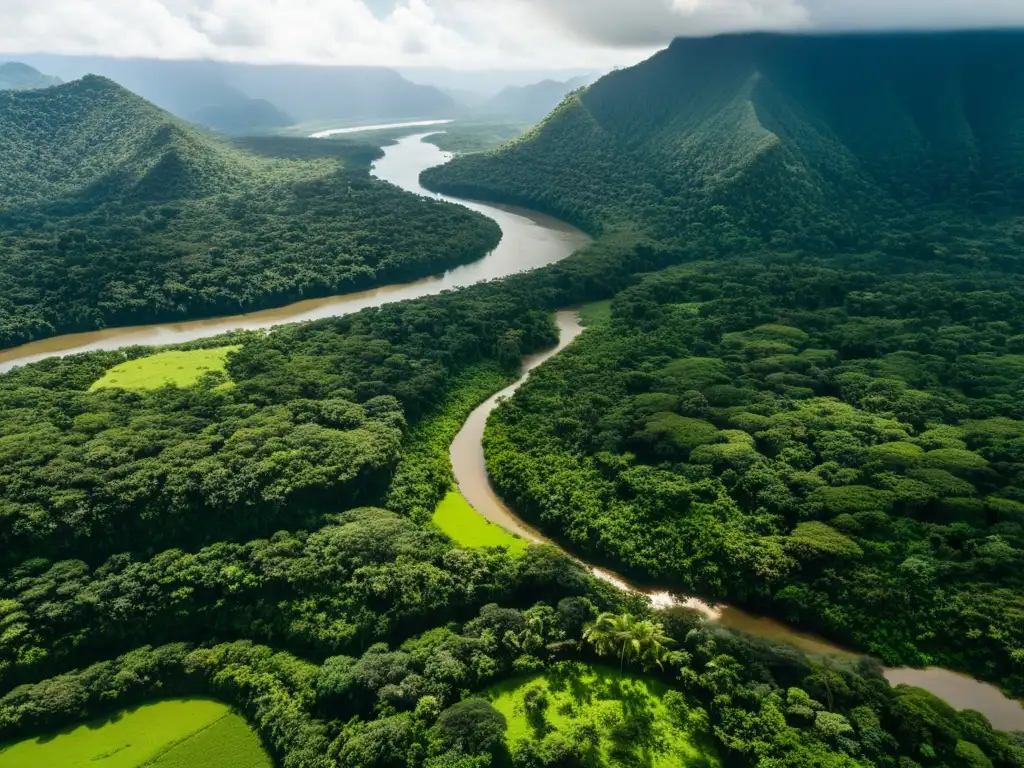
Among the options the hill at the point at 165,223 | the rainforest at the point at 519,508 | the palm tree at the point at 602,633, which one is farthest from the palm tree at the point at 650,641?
the hill at the point at 165,223

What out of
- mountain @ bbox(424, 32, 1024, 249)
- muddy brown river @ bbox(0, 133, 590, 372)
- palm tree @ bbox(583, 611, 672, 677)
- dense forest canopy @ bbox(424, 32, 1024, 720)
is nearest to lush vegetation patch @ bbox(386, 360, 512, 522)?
dense forest canopy @ bbox(424, 32, 1024, 720)

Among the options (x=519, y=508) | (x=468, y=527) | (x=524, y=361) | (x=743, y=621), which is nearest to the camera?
(x=743, y=621)

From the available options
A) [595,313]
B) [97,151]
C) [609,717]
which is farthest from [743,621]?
[97,151]

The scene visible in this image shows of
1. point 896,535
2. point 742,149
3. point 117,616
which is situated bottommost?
point 117,616

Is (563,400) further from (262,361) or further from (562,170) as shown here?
(562,170)

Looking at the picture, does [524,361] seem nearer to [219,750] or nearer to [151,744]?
[219,750]

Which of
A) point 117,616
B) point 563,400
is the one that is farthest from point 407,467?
point 117,616
